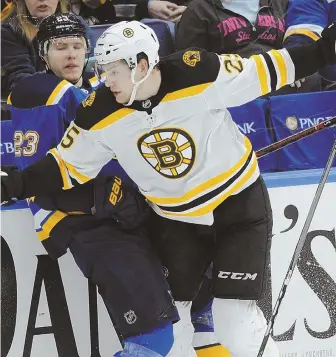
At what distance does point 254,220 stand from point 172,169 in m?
0.23

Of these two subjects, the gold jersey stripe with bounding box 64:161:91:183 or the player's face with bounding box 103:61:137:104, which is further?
the gold jersey stripe with bounding box 64:161:91:183

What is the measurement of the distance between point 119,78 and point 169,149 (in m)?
0.19

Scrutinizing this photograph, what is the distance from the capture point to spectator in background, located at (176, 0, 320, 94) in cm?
204

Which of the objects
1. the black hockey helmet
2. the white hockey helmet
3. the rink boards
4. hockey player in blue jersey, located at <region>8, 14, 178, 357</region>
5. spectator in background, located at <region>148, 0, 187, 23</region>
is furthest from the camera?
spectator in background, located at <region>148, 0, 187, 23</region>

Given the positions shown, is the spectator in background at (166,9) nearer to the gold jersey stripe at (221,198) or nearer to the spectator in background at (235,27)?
the spectator in background at (235,27)

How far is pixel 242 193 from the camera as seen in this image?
1.66 meters

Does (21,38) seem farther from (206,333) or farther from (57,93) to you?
(206,333)

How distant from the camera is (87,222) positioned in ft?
5.60

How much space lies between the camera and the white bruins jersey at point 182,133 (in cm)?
157

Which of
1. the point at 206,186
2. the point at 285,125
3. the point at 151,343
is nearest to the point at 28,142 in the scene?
the point at 206,186

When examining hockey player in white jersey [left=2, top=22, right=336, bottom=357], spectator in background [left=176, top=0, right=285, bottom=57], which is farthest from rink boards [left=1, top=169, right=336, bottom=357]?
spectator in background [left=176, top=0, right=285, bottom=57]

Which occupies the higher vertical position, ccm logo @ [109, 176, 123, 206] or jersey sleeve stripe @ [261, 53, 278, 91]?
jersey sleeve stripe @ [261, 53, 278, 91]

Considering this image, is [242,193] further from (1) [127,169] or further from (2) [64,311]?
(2) [64,311]

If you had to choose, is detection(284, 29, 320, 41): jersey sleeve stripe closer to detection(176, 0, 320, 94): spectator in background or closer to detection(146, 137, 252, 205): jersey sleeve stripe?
detection(176, 0, 320, 94): spectator in background
